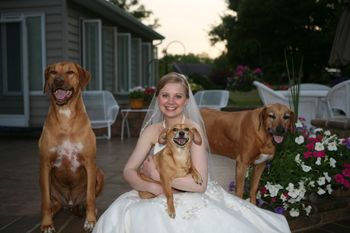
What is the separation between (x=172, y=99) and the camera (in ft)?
9.12

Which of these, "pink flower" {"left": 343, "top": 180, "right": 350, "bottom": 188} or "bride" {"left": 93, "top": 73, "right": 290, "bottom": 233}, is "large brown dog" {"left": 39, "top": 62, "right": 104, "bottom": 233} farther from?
"pink flower" {"left": 343, "top": 180, "right": 350, "bottom": 188}

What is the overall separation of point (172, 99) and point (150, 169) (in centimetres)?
51

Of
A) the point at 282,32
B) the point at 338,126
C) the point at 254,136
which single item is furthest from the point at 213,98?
the point at 282,32

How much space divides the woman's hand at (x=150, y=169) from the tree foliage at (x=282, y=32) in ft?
62.7

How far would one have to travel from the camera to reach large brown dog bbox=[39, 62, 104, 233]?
304 centimetres

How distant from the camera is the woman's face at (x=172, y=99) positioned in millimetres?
2787

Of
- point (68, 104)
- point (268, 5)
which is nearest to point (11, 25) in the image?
point (68, 104)

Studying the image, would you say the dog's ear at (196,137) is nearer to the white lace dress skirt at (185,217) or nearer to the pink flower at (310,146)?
the white lace dress skirt at (185,217)

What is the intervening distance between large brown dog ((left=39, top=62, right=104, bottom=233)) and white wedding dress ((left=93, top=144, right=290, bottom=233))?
1.69ft

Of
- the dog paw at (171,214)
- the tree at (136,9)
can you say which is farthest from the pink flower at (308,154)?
the tree at (136,9)

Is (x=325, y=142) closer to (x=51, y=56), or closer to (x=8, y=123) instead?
(x=51, y=56)

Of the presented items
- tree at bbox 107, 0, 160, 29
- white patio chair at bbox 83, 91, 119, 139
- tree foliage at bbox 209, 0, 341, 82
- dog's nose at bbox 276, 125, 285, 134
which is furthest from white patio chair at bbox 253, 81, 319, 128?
tree at bbox 107, 0, 160, 29

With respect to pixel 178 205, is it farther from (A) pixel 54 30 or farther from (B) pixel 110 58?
(B) pixel 110 58

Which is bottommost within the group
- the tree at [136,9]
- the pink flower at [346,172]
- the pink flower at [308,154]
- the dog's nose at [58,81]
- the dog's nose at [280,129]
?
the pink flower at [346,172]
